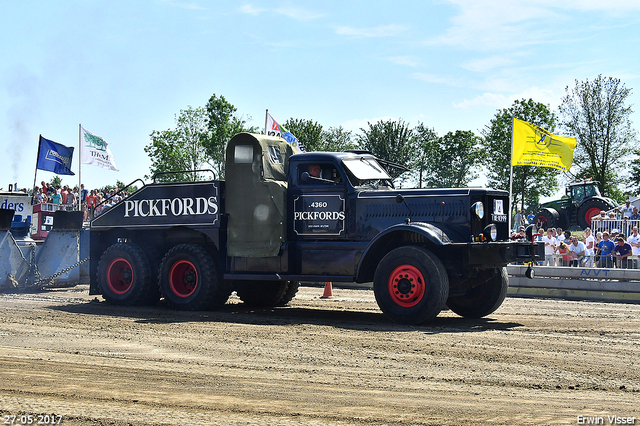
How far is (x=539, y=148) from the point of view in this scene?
22.6 meters

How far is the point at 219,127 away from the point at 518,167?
68.3 ft

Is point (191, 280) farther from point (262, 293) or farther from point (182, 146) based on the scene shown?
point (182, 146)

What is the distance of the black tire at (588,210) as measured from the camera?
31.5 m

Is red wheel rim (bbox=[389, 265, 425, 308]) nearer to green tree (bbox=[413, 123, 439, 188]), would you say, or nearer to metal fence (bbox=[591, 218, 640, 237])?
metal fence (bbox=[591, 218, 640, 237])

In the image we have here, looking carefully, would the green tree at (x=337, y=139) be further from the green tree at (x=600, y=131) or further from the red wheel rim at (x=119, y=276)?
the red wheel rim at (x=119, y=276)

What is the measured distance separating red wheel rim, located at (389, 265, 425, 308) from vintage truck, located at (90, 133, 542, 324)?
1 cm

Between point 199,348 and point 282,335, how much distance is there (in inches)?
53.7

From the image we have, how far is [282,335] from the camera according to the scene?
9445 mm

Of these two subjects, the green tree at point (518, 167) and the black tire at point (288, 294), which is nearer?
the black tire at point (288, 294)

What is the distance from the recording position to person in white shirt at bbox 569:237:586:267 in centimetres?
1705

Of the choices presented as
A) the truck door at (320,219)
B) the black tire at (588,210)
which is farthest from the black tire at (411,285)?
the black tire at (588,210)

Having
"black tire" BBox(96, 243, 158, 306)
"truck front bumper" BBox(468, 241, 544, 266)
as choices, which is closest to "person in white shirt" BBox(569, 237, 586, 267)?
"truck front bumper" BBox(468, 241, 544, 266)

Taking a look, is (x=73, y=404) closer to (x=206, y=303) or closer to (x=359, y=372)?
(x=359, y=372)

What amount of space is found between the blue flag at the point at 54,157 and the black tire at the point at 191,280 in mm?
13670
